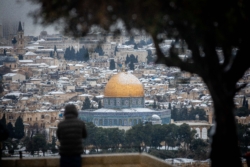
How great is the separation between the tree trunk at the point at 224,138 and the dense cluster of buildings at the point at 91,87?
1.33m

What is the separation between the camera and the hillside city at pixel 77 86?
73.1 m

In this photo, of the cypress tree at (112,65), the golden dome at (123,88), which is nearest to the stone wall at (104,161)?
Result: the golden dome at (123,88)

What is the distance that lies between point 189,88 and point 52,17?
321 feet

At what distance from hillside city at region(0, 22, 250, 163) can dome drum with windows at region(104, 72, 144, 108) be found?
1.48 m

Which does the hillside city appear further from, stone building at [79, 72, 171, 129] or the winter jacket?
the winter jacket

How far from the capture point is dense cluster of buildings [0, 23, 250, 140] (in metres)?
63.8

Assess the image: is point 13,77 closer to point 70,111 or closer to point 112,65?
point 112,65

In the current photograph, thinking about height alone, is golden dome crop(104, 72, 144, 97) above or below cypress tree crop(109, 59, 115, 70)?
below

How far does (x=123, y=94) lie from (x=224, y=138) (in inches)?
2151

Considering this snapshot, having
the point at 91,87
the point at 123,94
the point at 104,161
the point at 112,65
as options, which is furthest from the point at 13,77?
the point at 104,161

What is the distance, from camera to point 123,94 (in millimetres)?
63719

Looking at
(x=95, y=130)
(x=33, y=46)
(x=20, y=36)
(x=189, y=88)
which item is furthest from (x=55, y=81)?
(x=95, y=130)

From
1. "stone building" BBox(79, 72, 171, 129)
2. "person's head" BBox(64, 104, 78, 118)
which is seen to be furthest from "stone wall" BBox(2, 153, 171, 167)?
"stone building" BBox(79, 72, 171, 129)

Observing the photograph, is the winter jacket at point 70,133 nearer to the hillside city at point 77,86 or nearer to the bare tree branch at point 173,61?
the bare tree branch at point 173,61
